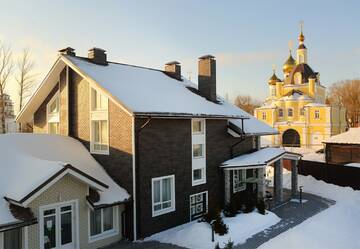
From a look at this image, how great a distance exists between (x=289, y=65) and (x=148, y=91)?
58728mm

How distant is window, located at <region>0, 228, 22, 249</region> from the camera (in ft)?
35.9

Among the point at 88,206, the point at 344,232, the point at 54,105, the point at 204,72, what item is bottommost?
the point at 344,232

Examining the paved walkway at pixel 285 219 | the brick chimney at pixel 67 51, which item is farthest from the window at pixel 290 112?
the brick chimney at pixel 67 51

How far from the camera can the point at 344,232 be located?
1552 cm

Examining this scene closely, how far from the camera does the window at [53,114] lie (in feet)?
60.7

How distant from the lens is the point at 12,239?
36.5 feet

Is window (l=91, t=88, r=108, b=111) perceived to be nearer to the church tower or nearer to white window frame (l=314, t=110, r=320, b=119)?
white window frame (l=314, t=110, r=320, b=119)

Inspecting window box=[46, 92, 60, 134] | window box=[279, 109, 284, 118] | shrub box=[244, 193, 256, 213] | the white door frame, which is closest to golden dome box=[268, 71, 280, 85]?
window box=[279, 109, 284, 118]

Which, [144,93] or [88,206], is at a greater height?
[144,93]

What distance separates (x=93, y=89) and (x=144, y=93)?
2324 millimetres

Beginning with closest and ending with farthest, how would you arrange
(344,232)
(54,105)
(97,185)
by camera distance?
(97,185), (344,232), (54,105)

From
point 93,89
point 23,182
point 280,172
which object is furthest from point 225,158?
point 23,182

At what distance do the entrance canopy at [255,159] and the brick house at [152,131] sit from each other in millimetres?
57

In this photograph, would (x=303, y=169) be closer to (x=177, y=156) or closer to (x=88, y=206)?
(x=177, y=156)
